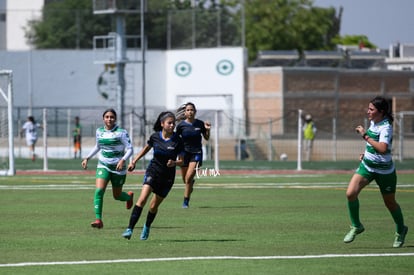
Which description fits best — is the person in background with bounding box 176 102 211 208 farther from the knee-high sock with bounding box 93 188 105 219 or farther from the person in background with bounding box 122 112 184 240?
the person in background with bounding box 122 112 184 240

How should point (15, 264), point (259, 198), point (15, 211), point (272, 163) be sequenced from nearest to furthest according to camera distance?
point (15, 264), point (15, 211), point (259, 198), point (272, 163)

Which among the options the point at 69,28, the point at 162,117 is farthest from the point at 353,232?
the point at 69,28

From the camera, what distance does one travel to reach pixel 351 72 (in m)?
69.8

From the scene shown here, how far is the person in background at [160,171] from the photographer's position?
15.7 metres

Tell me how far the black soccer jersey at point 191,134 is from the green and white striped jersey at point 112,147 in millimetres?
4702

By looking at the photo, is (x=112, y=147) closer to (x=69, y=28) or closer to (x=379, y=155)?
(x=379, y=155)

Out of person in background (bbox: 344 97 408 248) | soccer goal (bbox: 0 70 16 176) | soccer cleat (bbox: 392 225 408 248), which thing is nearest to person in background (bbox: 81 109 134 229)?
person in background (bbox: 344 97 408 248)

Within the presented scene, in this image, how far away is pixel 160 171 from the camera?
15789 mm

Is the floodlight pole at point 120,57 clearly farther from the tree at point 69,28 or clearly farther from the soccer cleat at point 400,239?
the soccer cleat at point 400,239

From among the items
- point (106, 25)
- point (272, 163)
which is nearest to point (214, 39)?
point (106, 25)

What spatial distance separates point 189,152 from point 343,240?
7823mm

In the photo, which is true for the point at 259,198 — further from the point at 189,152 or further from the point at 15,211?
the point at 15,211

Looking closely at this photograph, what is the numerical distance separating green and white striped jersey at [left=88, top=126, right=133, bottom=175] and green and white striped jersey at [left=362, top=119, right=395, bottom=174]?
4.73 metres

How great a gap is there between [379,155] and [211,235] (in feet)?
10.3
